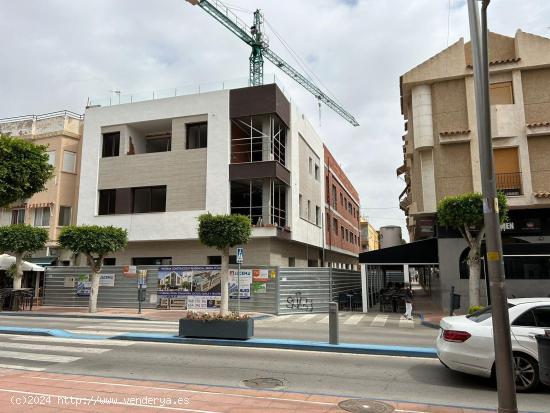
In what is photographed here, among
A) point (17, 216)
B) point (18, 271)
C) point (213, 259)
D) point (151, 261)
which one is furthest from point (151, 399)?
point (17, 216)

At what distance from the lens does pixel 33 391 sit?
6973 millimetres

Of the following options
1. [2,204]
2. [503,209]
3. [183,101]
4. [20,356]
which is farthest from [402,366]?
[183,101]

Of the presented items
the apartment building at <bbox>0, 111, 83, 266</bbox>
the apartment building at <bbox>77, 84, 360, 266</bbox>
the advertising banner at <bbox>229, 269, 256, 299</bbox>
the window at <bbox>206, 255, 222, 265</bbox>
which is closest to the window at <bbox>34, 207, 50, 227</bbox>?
the apartment building at <bbox>0, 111, 83, 266</bbox>

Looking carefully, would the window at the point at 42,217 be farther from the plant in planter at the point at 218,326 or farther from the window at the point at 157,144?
the plant in planter at the point at 218,326

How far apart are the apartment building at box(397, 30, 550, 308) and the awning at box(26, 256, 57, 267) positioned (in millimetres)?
21986

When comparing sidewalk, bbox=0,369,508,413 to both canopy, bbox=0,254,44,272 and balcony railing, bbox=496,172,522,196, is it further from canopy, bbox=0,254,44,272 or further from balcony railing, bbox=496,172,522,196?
canopy, bbox=0,254,44,272

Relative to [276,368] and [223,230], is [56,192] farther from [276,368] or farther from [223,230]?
[276,368]

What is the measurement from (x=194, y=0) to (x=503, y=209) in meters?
41.1

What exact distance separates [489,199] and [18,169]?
14126 mm

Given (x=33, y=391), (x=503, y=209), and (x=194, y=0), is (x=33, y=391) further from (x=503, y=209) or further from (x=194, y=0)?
(x=194, y=0)

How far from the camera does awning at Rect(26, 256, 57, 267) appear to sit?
28562mm

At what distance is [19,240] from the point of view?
23.8m

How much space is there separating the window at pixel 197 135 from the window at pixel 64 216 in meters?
9.83

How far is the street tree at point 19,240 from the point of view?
23750 millimetres
